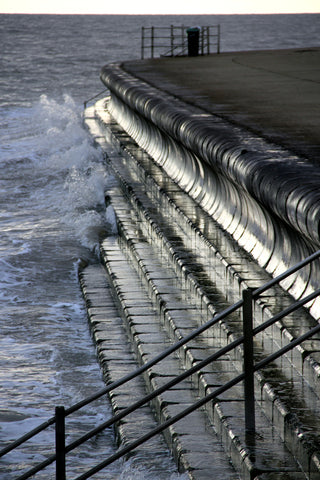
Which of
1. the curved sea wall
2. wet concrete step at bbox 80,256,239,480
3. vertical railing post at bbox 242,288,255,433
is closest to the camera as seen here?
vertical railing post at bbox 242,288,255,433

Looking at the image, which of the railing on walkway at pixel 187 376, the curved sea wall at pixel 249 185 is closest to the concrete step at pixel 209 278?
the curved sea wall at pixel 249 185

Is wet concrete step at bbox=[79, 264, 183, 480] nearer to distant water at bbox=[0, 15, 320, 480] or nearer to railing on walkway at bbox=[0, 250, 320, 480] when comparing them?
distant water at bbox=[0, 15, 320, 480]

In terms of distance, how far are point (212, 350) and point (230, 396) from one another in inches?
24.1

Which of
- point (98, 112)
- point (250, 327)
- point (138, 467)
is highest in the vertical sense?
point (98, 112)

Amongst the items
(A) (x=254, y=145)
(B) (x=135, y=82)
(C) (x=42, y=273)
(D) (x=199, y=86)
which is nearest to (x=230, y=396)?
(A) (x=254, y=145)

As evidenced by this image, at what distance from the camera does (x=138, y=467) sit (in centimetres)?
405

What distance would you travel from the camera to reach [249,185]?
16.3ft

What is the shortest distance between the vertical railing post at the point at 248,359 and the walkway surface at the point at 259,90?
2052mm

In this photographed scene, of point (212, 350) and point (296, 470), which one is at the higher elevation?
point (212, 350)

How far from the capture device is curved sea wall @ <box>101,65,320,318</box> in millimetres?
4344

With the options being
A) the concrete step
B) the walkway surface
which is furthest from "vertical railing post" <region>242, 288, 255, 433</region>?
the walkway surface

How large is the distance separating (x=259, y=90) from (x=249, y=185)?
5454 mm

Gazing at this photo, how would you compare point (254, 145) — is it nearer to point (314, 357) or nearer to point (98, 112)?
point (314, 357)

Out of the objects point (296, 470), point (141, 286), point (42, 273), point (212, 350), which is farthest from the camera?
point (42, 273)
